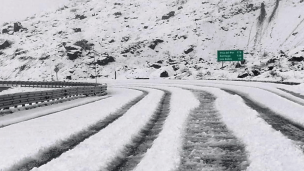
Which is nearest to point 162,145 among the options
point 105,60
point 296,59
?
point 296,59

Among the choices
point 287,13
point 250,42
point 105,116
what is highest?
point 287,13

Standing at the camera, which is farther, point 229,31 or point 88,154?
point 229,31

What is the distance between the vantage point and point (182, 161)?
18.3ft

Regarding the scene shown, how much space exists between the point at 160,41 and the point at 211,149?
67.5 m

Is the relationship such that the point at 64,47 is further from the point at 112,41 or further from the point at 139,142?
the point at 139,142

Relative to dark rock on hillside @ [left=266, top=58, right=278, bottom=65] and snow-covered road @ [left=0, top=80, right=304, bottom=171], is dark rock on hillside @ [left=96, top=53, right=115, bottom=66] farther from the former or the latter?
snow-covered road @ [left=0, top=80, right=304, bottom=171]

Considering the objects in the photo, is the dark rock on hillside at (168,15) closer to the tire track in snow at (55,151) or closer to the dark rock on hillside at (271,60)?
the dark rock on hillside at (271,60)

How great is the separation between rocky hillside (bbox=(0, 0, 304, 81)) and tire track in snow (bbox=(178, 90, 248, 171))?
39.5 meters

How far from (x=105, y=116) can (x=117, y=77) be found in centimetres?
5139

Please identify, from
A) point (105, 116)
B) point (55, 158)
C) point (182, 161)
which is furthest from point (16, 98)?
point (182, 161)

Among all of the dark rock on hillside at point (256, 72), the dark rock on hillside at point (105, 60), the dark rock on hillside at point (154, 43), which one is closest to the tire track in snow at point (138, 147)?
the dark rock on hillside at point (256, 72)

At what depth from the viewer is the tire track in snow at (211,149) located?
529 cm

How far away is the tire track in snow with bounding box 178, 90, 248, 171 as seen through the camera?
17.4 ft

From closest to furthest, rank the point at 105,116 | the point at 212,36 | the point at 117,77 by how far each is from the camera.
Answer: the point at 105,116
the point at 117,77
the point at 212,36
